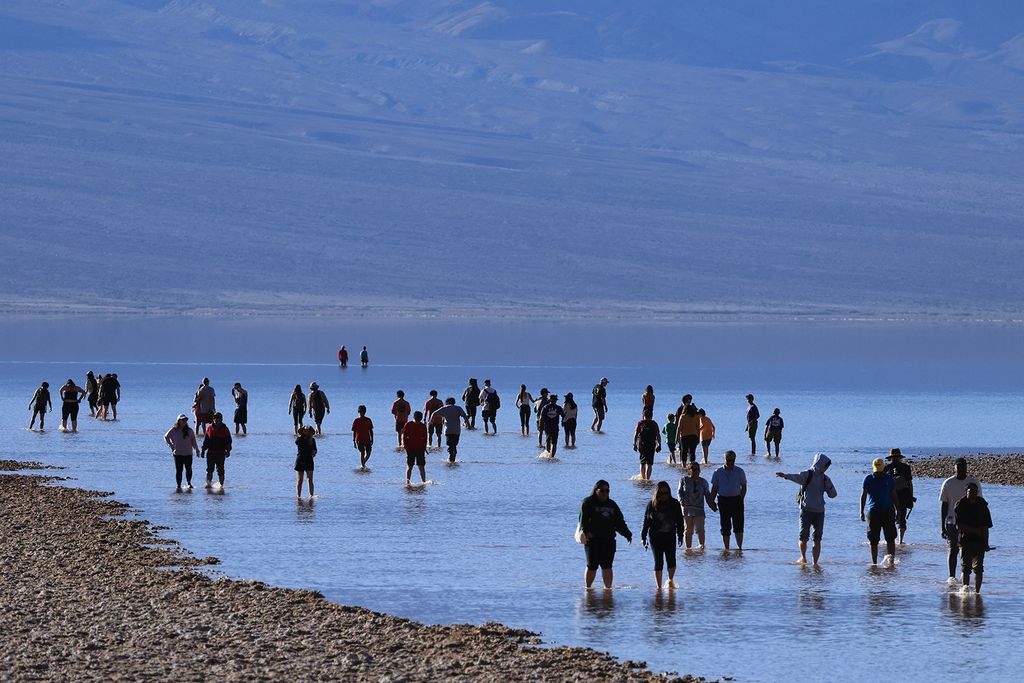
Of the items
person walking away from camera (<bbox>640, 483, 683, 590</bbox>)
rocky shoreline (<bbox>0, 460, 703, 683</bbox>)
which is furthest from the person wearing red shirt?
person walking away from camera (<bbox>640, 483, 683, 590</bbox>)

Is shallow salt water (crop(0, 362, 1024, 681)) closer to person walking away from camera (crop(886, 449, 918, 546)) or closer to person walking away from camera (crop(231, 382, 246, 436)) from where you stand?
person walking away from camera (crop(886, 449, 918, 546))

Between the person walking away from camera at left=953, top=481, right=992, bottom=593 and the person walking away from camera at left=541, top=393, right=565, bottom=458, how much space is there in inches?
613

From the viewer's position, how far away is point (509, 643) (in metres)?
15.4

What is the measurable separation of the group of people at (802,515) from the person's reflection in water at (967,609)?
192 mm

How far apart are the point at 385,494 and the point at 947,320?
127008 mm

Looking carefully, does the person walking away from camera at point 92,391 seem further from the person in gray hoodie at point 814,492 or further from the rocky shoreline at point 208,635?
the person in gray hoodie at point 814,492

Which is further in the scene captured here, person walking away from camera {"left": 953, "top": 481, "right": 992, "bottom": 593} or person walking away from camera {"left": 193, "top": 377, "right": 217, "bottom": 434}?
person walking away from camera {"left": 193, "top": 377, "right": 217, "bottom": 434}

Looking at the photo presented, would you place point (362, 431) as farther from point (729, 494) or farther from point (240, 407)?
point (729, 494)

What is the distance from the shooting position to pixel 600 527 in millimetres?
17625

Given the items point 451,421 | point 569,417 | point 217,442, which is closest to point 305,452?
point 217,442

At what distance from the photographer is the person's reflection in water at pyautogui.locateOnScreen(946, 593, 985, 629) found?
16806 millimetres

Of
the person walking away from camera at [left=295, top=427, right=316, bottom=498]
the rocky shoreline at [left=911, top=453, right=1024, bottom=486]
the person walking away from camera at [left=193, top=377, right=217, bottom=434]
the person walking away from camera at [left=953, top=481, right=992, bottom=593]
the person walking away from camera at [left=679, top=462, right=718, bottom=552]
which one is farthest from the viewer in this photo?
the person walking away from camera at [left=193, top=377, right=217, bottom=434]

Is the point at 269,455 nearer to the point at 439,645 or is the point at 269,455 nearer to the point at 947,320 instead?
the point at 439,645

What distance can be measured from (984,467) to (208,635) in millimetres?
19105
